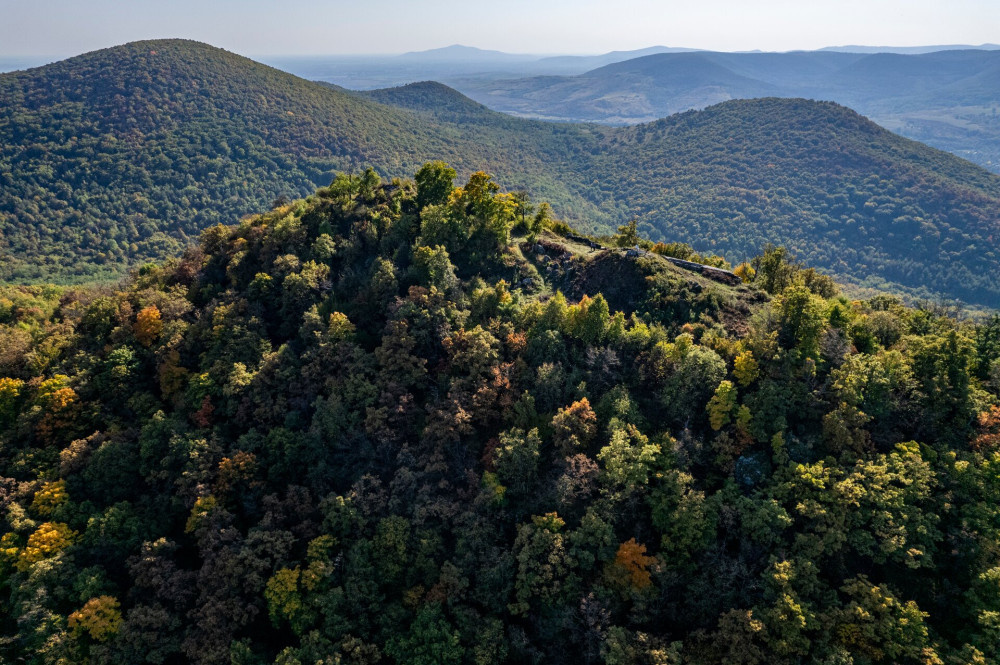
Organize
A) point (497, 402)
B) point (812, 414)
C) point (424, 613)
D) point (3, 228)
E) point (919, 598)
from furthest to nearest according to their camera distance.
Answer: point (3, 228) → point (497, 402) → point (812, 414) → point (424, 613) → point (919, 598)

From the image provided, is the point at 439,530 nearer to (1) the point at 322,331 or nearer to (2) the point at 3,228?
(1) the point at 322,331

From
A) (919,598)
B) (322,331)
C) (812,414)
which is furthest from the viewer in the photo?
(322,331)

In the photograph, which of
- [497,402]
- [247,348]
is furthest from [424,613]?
[247,348]

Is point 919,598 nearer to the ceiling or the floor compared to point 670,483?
nearer to the floor

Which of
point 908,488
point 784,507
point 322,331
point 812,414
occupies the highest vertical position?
point 322,331

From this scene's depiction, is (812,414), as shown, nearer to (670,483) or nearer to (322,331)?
(670,483)

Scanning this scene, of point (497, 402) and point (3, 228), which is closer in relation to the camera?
point (497, 402)
